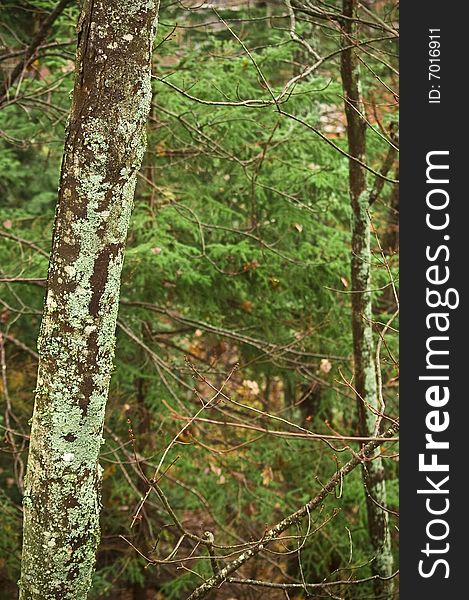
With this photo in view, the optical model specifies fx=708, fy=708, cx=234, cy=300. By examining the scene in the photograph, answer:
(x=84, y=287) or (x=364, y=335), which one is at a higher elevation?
(x=364, y=335)

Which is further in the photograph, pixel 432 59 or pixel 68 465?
pixel 432 59

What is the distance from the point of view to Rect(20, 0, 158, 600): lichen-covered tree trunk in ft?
6.68

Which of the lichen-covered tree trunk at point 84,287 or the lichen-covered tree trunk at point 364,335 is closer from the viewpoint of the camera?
the lichen-covered tree trunk at point 84,287

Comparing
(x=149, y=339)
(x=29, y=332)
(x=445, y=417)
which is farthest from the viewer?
(x=29, y=332)

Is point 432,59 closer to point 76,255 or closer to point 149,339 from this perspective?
point 76,255

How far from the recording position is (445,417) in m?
2.59

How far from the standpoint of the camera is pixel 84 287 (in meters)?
2.11

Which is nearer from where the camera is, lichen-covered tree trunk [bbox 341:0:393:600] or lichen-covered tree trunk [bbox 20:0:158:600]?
lichen-covered tree trunk [bbox 20:0:158:600]

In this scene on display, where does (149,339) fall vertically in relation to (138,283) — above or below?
below

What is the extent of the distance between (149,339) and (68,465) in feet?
13.4

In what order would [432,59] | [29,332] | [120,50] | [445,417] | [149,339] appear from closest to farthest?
1. [120,50]
2. [445,417]
3. [432,59]
4. [149,339]
5. [29,332]

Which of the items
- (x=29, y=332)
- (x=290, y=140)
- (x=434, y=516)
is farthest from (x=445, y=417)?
(x=29, y=332)

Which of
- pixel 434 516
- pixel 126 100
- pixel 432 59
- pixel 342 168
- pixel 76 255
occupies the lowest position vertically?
pixel 434 516

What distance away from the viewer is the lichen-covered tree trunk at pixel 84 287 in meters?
2.04
